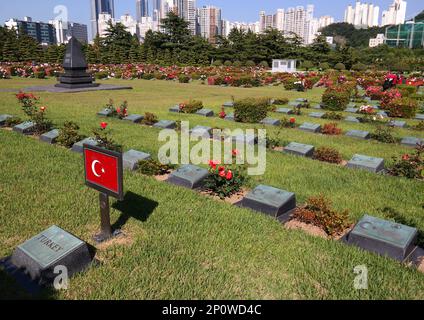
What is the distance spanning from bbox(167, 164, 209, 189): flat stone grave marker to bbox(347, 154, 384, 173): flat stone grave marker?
3046mm

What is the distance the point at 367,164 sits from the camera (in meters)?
6.98

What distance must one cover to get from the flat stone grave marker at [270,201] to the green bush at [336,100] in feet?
33.7

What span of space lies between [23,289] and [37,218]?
1510 mm

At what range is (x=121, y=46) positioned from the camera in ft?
158

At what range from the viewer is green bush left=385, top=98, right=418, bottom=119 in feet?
44.0

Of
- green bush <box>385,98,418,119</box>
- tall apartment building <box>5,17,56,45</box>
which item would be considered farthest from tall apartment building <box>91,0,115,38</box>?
green bush <box>385,98,418,119</box>

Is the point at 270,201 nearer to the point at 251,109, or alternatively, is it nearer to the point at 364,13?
the point at 251,109

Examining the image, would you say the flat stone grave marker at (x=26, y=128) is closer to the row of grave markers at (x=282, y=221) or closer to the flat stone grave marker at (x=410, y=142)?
the row of grave markers at (x=282, y=221)

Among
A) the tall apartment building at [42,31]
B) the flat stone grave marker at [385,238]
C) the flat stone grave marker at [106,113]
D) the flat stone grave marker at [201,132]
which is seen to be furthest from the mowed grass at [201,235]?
the tall apartment building at [42,31]

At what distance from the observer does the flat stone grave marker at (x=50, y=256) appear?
3.38 m

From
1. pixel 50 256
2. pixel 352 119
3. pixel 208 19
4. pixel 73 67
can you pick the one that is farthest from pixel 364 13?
pixel 50 256

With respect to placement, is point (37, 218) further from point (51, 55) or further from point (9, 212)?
point (51, 55)
